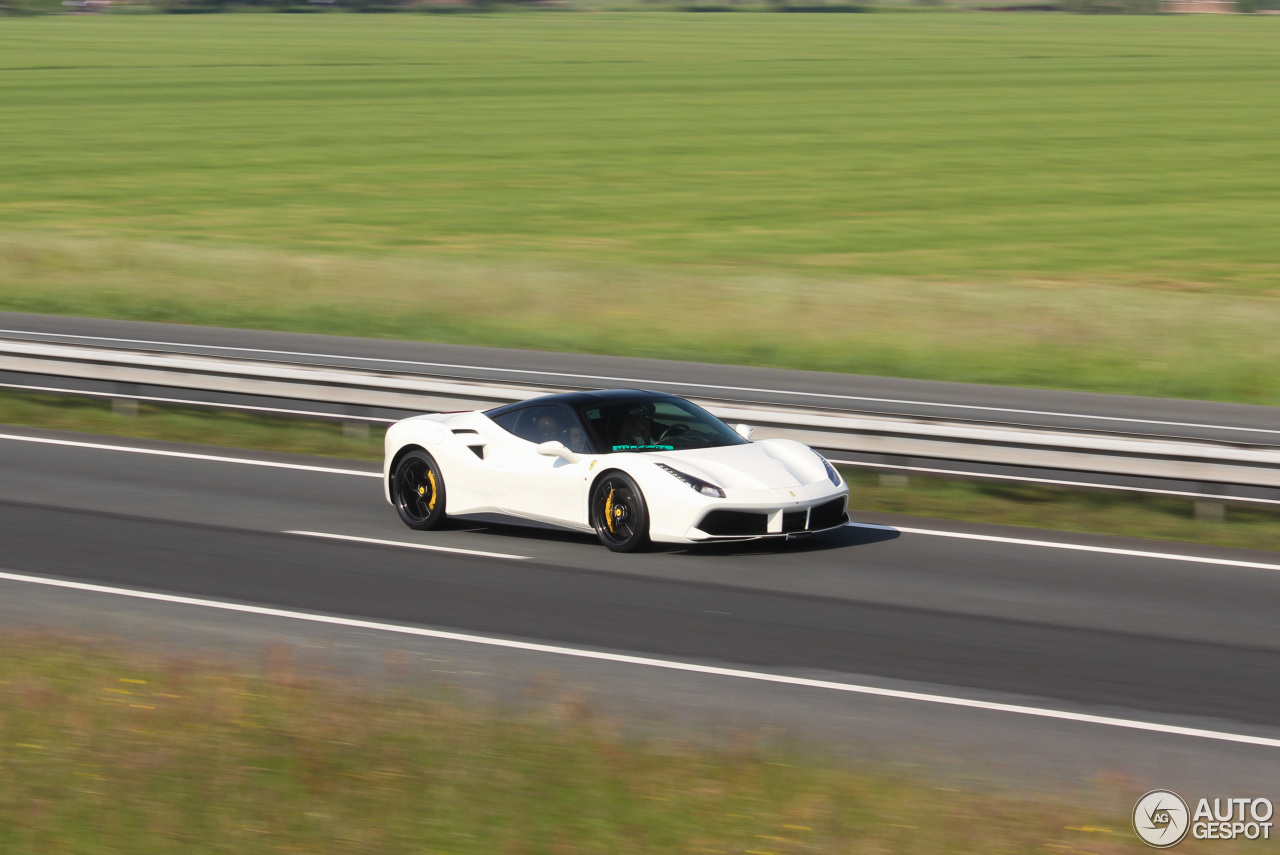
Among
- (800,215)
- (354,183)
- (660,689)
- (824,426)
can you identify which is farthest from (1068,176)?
(660,689)

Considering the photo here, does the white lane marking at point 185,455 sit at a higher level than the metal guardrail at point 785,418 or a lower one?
lower

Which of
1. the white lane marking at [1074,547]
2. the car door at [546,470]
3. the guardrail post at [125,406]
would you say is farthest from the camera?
the guardrail post at [125,406]

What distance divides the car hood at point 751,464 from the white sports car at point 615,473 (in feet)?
0.03

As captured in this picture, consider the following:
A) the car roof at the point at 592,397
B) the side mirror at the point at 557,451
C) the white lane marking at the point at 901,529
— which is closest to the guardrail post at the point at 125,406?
the white lane marking at the point at 901,529

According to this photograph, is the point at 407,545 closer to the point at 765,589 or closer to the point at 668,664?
the point at 765,589

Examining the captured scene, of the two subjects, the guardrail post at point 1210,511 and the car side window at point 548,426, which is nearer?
the car side window at point 548,426

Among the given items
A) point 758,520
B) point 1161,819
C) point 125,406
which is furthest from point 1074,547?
point 125,406

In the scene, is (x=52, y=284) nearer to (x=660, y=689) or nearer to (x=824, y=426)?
(x=824, y=426)

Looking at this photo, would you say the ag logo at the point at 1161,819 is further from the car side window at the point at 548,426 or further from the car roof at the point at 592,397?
the car roof at the point at 592,397

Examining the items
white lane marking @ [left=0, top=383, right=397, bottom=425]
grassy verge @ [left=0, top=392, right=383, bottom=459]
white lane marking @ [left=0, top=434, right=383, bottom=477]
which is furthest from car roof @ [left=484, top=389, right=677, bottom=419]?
grassy verge @ [left=0, top=392, right=383, bottom=459]

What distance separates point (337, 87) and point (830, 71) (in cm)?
2130

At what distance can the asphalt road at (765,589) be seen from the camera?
30.8 ft

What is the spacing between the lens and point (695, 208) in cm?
3841

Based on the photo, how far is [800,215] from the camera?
36.6 meters
